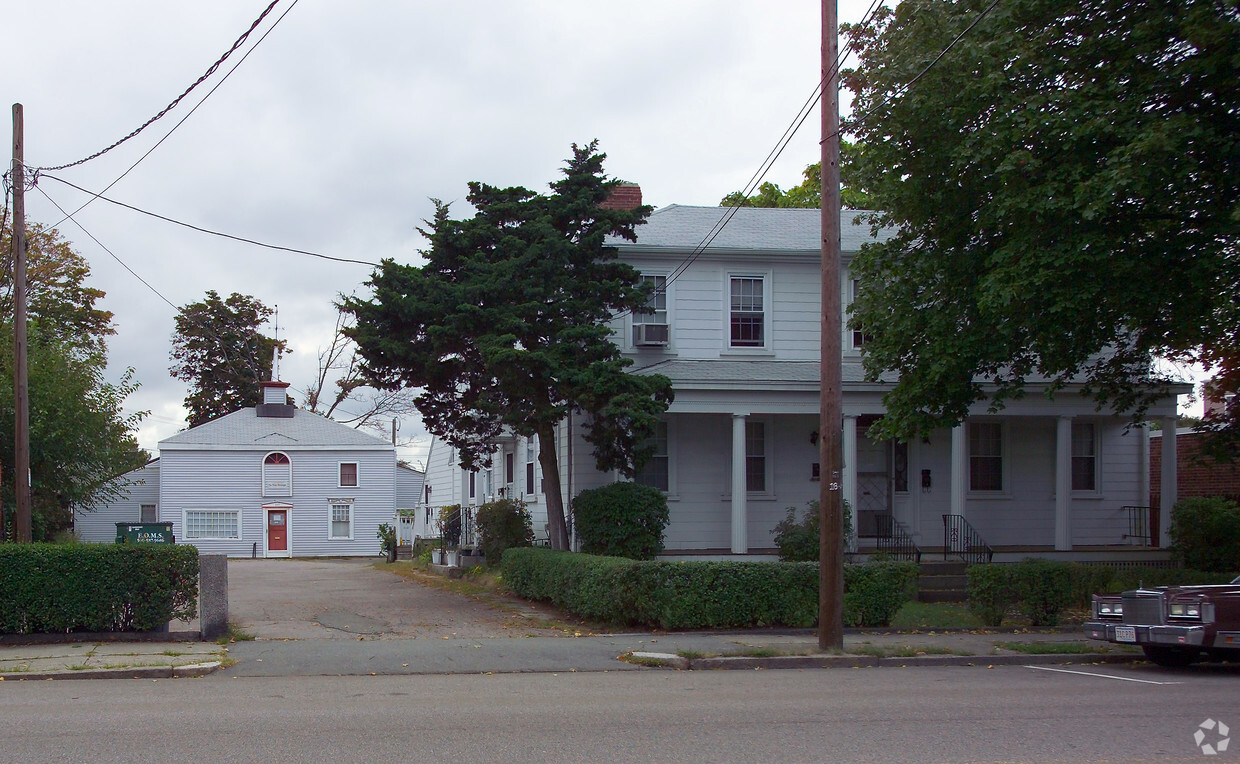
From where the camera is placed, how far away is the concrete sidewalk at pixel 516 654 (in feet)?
42.3

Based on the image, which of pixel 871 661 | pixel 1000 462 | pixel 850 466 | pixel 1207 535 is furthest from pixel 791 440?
pixel 871 661

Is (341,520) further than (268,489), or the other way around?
(341,520)

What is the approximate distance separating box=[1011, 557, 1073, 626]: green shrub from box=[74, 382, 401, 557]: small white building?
37.3 metres

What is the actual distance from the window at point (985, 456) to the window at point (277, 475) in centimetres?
3319

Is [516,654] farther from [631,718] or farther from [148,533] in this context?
[148,533]

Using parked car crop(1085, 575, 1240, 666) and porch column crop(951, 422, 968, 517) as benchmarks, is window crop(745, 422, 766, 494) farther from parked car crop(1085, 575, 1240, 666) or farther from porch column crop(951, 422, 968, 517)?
parked car crop(1085, 575, 1240, 666)

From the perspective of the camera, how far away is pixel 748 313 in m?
23.9

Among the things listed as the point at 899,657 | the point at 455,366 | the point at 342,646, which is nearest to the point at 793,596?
the point at 899,657

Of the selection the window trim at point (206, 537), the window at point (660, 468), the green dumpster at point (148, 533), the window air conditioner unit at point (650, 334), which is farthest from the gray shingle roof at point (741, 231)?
the window trim at point (206, 537)

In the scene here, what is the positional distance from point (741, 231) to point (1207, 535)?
11727mm

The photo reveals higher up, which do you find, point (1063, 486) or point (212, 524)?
point (1063, 486)

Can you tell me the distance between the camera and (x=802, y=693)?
36.6 feet

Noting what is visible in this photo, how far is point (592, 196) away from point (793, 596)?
8.46 metres

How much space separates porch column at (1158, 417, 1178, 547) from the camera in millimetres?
23266
